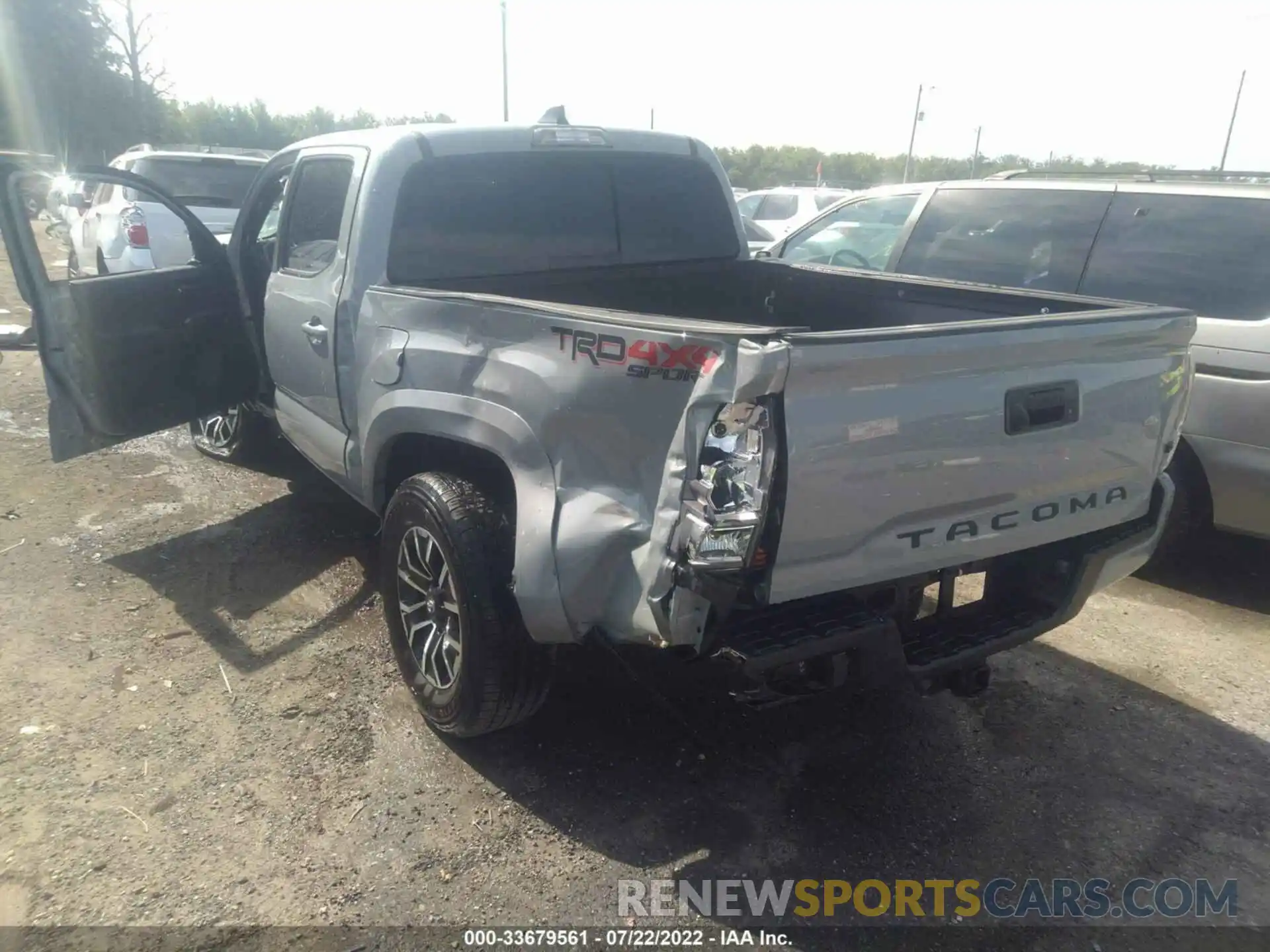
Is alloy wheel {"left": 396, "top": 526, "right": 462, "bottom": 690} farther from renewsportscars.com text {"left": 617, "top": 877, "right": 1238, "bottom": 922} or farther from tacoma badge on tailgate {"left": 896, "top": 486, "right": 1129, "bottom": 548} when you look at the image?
tacoma badge on tailgate {"left": 896, "top": 486, "right": 1129, "bottom": 548}

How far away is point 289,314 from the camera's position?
4207 millimetres

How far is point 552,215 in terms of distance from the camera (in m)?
3.91

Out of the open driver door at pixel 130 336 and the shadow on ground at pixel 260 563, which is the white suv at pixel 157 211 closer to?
the open driver door at pixel 130 336

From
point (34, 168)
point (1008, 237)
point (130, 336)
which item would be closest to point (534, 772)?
point (130, 336)

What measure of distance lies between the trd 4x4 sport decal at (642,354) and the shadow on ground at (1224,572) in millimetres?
3501

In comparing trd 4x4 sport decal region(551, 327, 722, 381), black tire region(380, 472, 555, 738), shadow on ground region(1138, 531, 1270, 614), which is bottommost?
shadow on ground region(1138, 531, 1270, 614)

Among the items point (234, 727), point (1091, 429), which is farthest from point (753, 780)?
point (234, 727)

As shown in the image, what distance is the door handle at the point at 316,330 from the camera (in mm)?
3822

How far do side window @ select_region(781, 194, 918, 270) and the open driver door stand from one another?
137 inches

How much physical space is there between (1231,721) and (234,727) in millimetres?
3675

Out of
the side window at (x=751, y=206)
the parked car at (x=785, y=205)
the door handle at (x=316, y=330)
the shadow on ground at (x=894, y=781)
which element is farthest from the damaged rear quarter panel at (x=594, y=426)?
the side window at (x=751, y=206)

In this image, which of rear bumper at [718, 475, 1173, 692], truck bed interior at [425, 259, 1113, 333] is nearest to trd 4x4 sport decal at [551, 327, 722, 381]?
rear bumper at [718, 475, 1173, 692]

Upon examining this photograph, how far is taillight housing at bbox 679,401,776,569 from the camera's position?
7.09ft

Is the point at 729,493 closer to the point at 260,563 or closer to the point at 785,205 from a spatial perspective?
the point at 260,563
